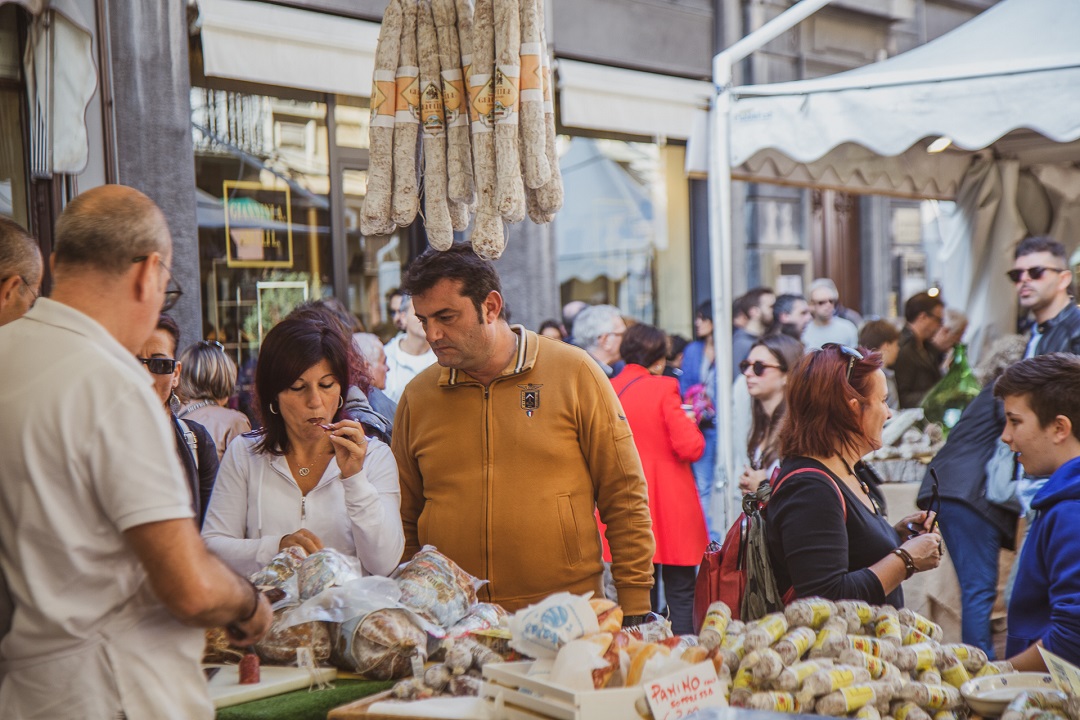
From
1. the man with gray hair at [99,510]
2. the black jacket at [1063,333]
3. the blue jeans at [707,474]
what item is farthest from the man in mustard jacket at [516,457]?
the blue jeans at [707,474]

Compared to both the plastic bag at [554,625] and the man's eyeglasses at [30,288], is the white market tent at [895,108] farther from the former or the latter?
the plastic bag at [554,625]

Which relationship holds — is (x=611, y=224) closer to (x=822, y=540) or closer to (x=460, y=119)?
(x=460, y=119)

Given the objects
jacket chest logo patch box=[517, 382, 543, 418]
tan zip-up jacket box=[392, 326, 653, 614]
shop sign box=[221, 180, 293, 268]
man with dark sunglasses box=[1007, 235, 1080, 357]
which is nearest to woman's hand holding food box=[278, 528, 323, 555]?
tan zip-up jacket box=[392, 326, 653, 614]

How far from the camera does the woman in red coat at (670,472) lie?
600 centimetres

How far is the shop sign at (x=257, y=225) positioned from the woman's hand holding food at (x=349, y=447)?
5027 millimetres

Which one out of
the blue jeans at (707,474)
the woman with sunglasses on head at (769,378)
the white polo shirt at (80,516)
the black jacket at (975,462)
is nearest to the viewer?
the white polo shirt at (80,516)

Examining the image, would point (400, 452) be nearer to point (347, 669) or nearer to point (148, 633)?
point (347, 669)

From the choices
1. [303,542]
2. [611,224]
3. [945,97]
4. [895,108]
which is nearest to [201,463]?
[303,542]

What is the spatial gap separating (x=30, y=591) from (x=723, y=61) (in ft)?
16.5

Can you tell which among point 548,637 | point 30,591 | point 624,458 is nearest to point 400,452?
point 624,458

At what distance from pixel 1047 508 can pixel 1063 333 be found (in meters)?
2.82

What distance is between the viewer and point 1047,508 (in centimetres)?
304

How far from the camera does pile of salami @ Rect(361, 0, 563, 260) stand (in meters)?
3.03

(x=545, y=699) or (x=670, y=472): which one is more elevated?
(x=545, y=699)
